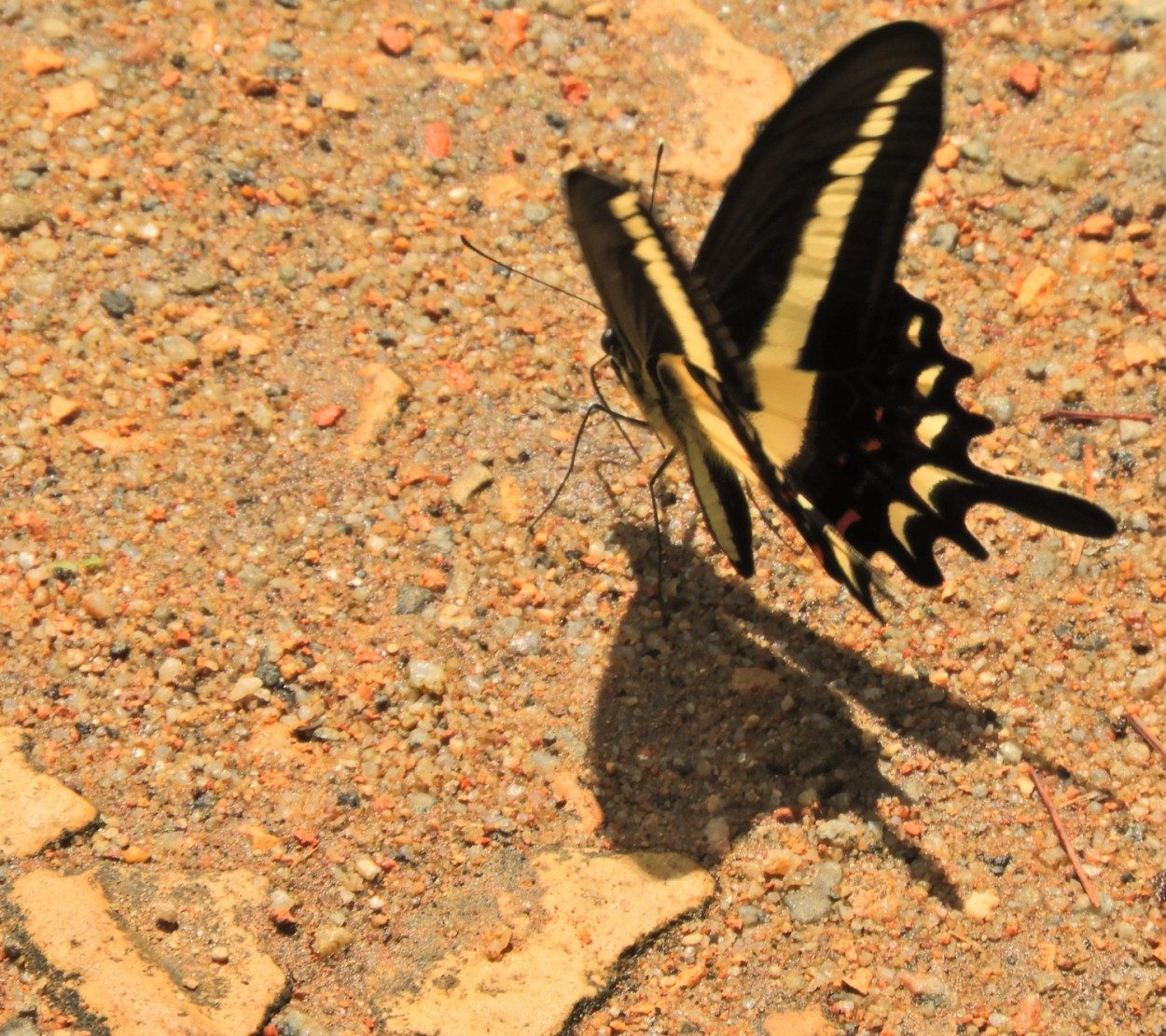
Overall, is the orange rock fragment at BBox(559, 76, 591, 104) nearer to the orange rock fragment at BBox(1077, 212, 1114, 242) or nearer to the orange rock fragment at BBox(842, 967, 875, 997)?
the orange rock fragment at BBox(1077, 212, 1114, 242)

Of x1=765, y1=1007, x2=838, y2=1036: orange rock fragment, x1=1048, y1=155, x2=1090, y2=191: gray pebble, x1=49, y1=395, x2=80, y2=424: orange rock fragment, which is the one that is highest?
x1=1048, y1=155, x2=1090, y2=191: gray pebble

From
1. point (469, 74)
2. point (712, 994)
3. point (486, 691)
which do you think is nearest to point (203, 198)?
point (469, 74)

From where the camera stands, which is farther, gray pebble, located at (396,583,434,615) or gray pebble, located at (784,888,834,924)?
gray pebble, located at (396,583,434,615)

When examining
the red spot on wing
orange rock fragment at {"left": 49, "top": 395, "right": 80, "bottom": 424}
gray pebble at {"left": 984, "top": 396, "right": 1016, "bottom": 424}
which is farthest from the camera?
gray pebble at {"left": 984, "top": 396, "right": 1016, "bottom": 424}

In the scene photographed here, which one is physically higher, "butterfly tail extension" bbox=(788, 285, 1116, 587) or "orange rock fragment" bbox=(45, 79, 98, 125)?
"butterfly tail extension" bbox=(788, 285, 1116, 587)

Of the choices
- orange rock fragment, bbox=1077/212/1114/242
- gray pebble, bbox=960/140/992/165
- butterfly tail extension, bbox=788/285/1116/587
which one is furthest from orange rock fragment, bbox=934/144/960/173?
butterfly tail extension, bbox=788/285/1116/587

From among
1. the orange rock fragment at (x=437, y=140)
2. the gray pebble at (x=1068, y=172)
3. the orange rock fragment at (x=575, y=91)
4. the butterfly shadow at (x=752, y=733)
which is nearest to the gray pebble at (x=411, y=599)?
the butterfly shadow at (x=752, y=733)

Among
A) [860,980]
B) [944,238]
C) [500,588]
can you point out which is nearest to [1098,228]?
[944,238]

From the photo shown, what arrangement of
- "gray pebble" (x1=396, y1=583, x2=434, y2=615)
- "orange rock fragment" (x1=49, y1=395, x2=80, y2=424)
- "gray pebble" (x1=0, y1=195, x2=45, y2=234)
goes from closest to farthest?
"gray pebble" (x1=396, y1=583, x2=434, y2=615) → "orange rock fragment" (x1=49, y1=395, x2=80, y2=424) → "gray pebble" (x1=0, y1=195, x2=45, y2=234)
